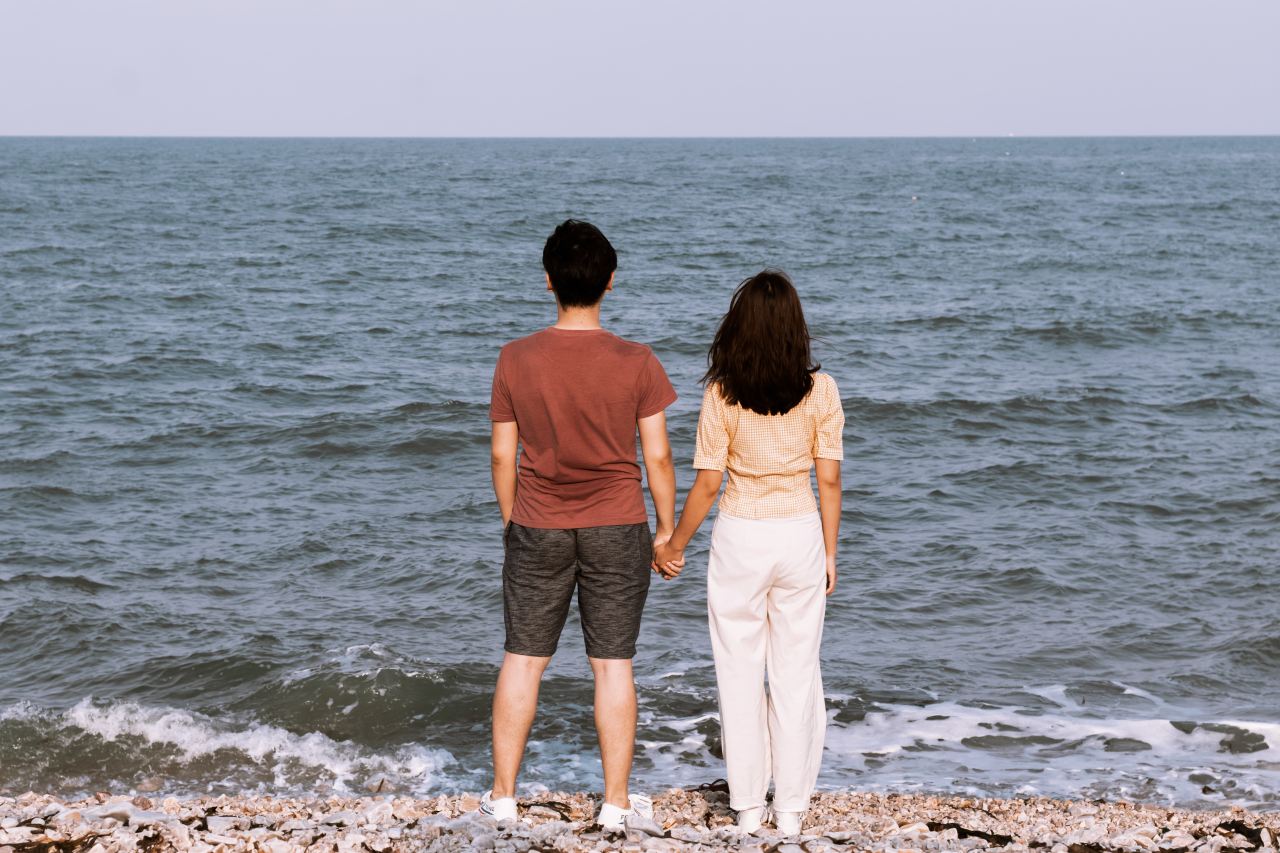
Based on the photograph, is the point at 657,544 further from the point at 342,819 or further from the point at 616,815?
the point at 342,819

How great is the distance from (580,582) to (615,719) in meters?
0.52

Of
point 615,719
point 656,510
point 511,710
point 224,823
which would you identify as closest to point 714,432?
point 656,510

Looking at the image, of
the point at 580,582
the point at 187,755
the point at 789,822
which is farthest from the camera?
the point at 187,755

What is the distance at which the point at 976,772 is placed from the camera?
667cm

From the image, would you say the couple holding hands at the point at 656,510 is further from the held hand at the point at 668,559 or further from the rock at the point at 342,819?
the rock at the point at 342,819

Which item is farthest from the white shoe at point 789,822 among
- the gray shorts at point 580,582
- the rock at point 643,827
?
the gray shorts at point 580,582

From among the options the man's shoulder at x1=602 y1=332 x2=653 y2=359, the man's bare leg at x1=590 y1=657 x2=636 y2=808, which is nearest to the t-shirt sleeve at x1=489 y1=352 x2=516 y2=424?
the man's shoulder at x1=602 y1=332 x2=653 y2=359

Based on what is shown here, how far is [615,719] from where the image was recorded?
4559 mm

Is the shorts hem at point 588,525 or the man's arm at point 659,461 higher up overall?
the man's arm at point 659,461

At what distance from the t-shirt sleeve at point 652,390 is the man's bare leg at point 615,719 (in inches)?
36.8

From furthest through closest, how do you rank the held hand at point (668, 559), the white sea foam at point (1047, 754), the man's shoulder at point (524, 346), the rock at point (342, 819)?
the white sea foam at point (1047, 754)
the rock at point (342, 819)
the held hand at point (668, 559)
the man's shoulder at point (524, 346)

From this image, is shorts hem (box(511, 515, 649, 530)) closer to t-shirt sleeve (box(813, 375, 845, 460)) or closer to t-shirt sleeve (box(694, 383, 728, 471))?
t-shirt sleeve (box(694, 383, 728, 471))

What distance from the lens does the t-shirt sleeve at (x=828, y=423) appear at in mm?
4344

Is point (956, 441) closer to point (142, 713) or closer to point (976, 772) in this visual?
point (976, 772)
